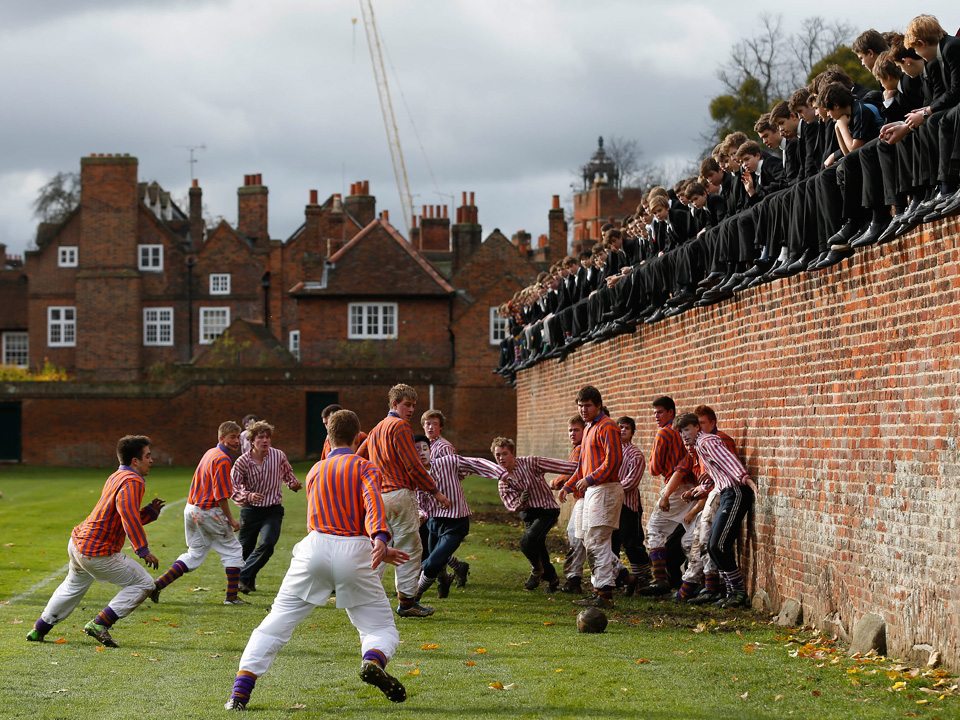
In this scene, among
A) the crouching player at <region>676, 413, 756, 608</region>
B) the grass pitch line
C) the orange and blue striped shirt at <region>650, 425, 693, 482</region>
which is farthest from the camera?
the orange and blue striped shirt at <region>650, 425, 693, 482</region>

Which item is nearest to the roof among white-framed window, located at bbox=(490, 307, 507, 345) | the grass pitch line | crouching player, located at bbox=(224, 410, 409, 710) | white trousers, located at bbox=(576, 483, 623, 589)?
white-framed window, located at bbox=(490, 307, 507, 345)

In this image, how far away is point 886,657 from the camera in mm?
8094

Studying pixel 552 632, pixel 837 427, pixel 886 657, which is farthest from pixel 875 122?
pixel 552 632

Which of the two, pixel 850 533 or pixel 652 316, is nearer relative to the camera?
pixel 850 533

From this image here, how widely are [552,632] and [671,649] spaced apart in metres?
1.33

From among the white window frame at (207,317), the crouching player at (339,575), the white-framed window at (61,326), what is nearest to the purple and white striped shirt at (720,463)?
the crouching player at (339,575)

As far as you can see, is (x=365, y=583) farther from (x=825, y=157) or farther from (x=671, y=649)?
(x=825, y=157)

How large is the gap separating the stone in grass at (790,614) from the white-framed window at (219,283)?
164 ft

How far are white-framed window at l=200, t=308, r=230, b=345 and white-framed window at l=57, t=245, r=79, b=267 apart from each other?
6.63 meters

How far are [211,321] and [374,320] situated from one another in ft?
43.5

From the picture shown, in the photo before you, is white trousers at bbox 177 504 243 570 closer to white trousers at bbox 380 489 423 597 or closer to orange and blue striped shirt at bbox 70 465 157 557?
white trousers at bbox 380 489 423 597

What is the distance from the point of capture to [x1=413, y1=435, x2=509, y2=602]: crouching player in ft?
37.3

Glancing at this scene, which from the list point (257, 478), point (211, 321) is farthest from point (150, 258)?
point (257, 478)

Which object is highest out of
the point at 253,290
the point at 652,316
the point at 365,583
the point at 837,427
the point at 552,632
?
the point at 253,290
